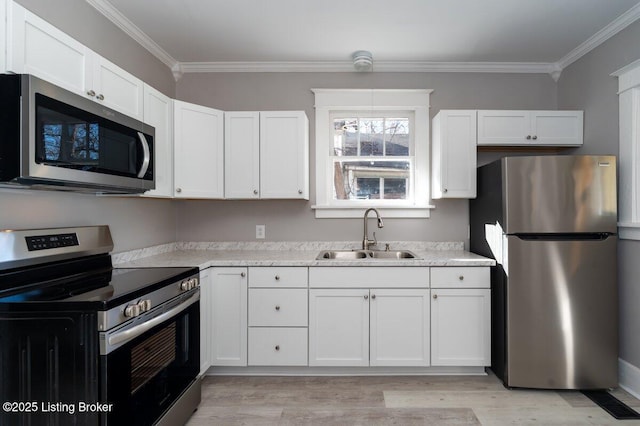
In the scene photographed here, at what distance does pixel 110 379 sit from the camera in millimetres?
1284

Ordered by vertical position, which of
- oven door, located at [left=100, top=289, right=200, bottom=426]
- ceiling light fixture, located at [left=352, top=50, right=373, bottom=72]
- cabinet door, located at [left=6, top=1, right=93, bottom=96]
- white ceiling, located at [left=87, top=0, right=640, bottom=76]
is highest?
white ceiling, located at [left=87, top=0, right=640, bottom=76]

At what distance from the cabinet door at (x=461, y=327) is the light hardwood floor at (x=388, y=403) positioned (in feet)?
0.56

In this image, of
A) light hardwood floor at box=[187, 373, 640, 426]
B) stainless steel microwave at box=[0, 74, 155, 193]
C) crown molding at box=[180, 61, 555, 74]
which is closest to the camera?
stainless steel microwave at box=[0, 74, 155, 193]

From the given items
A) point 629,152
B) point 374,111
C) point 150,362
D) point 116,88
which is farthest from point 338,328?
point 629,152

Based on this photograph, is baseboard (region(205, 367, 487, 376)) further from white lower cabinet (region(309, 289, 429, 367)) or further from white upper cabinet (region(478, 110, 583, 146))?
white upper cabinet (region(478, 110, 583, 146))

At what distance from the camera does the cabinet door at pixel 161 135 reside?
2221 mm

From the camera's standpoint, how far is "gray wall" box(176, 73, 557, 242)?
3051mm

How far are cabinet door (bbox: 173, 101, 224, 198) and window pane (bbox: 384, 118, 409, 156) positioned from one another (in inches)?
57.0

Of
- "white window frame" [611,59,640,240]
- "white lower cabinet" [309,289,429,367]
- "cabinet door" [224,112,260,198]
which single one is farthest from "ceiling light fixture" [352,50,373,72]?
"white lower cabinet" [309,289,429,367]

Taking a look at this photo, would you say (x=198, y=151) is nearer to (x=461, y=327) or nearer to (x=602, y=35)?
(x=461, y=327)

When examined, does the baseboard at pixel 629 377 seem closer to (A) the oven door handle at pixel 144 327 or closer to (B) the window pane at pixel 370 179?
(B) the window pane at pixel 370 179

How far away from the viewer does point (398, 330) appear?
243 centimetres

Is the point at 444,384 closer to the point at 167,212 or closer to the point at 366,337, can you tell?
the point at 366,337

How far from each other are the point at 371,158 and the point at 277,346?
5.81 ft
